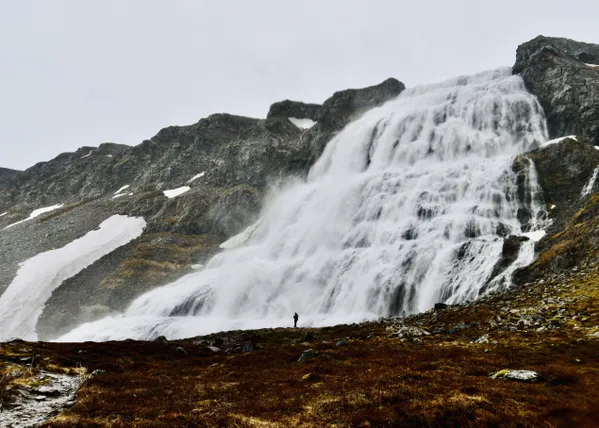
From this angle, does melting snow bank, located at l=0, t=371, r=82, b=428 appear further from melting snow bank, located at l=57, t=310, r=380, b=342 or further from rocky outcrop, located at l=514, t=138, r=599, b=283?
rocky outcrop, located at l=514, t=138, r=599, b=283

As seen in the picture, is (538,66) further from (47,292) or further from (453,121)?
(47,292)

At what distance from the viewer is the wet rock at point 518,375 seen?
15.1m

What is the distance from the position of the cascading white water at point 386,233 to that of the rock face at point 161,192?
369 inches

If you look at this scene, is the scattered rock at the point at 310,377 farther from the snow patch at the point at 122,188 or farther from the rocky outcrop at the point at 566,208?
the snow patch at the point at 122,188

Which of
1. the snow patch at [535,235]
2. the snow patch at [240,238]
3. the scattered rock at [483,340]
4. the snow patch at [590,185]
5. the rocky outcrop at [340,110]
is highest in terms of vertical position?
the rocky outcrop at [340,110]

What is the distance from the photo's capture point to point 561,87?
245ft

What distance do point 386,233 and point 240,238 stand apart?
4370cm

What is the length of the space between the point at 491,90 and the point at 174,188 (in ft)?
275

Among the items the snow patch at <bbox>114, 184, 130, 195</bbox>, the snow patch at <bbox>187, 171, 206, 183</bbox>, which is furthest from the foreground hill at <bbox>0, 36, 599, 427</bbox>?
the snow patch at <bbox>114, 184, 130, 195</bbox>

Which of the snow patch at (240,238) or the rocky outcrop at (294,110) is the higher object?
the rocky outcrop at (294,110)

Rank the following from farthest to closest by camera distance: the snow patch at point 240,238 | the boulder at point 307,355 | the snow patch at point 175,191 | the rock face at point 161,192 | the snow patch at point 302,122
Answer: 1. the snow patch at point 302,122
2. the snow patch at point 175,191
3. the snow patch at point 240,238
4. the rock face at point 161,192
5. the boulder at point 307,355

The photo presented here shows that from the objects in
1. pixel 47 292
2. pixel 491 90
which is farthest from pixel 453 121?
pixel 47 292

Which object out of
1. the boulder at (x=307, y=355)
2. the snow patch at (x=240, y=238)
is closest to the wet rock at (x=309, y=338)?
the boulder at (x=307, y=355)

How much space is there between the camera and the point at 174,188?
11906 cm
